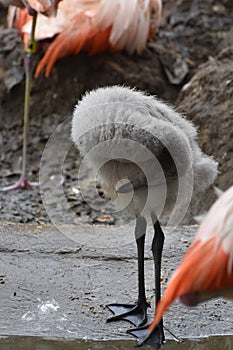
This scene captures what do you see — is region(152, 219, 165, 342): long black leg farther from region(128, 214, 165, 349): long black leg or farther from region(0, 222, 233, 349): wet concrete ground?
region(0, 222, 233, 349): wet concrete ground

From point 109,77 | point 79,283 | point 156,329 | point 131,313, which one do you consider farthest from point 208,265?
point 109,77

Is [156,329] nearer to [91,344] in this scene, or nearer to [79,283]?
[91,344]

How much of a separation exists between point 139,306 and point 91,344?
352 millimetres

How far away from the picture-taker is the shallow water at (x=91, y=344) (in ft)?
10.9

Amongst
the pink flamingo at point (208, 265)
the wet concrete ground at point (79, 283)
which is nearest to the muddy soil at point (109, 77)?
the wet concrete ground at point (79, 283)

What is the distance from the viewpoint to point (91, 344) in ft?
11.1

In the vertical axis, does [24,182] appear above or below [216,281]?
below

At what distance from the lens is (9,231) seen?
14.3 ft

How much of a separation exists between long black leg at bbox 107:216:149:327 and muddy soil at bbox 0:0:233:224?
222cm

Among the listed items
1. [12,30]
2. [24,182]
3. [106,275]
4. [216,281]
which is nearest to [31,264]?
[106,275]

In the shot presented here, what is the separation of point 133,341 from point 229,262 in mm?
880

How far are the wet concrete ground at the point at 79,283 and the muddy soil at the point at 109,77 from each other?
5.04 feet

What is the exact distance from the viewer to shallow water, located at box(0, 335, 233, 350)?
334 cm

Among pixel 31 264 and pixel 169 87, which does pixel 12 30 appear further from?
pixel 31 264
